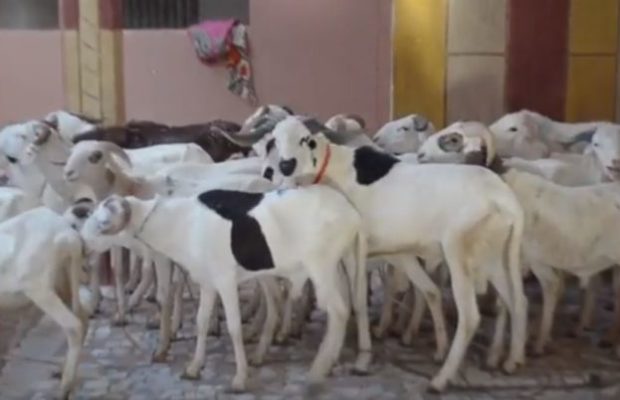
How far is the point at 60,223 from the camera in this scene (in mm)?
4980

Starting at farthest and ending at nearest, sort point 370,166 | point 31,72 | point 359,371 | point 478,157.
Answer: point 31,72 → point 478,157 → point 370,166 → point 359,371

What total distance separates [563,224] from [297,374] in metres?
1.41

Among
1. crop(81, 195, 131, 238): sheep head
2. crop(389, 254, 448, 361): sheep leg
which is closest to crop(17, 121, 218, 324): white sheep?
crop(81, 195, 131, 238): sheep head

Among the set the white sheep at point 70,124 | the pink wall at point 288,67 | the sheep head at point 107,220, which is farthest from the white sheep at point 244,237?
the pink wall at point 288,67

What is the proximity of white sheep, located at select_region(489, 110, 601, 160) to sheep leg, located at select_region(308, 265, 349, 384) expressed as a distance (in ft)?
7.40

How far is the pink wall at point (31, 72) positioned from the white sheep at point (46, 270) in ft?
16.0

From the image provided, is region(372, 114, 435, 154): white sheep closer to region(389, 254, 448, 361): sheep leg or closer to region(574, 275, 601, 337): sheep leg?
region(574, 275, 601, 337): sheep leg

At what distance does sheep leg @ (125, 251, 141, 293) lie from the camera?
6754 millimetres

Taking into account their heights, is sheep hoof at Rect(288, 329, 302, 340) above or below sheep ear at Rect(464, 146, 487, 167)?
below

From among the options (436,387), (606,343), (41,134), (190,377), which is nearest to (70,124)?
(41,134)

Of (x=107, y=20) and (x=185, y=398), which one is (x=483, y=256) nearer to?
(x=185, y=398)

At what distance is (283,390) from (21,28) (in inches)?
220

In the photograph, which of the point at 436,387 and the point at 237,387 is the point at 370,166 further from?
the point at 237,387

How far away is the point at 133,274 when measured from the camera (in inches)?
269
